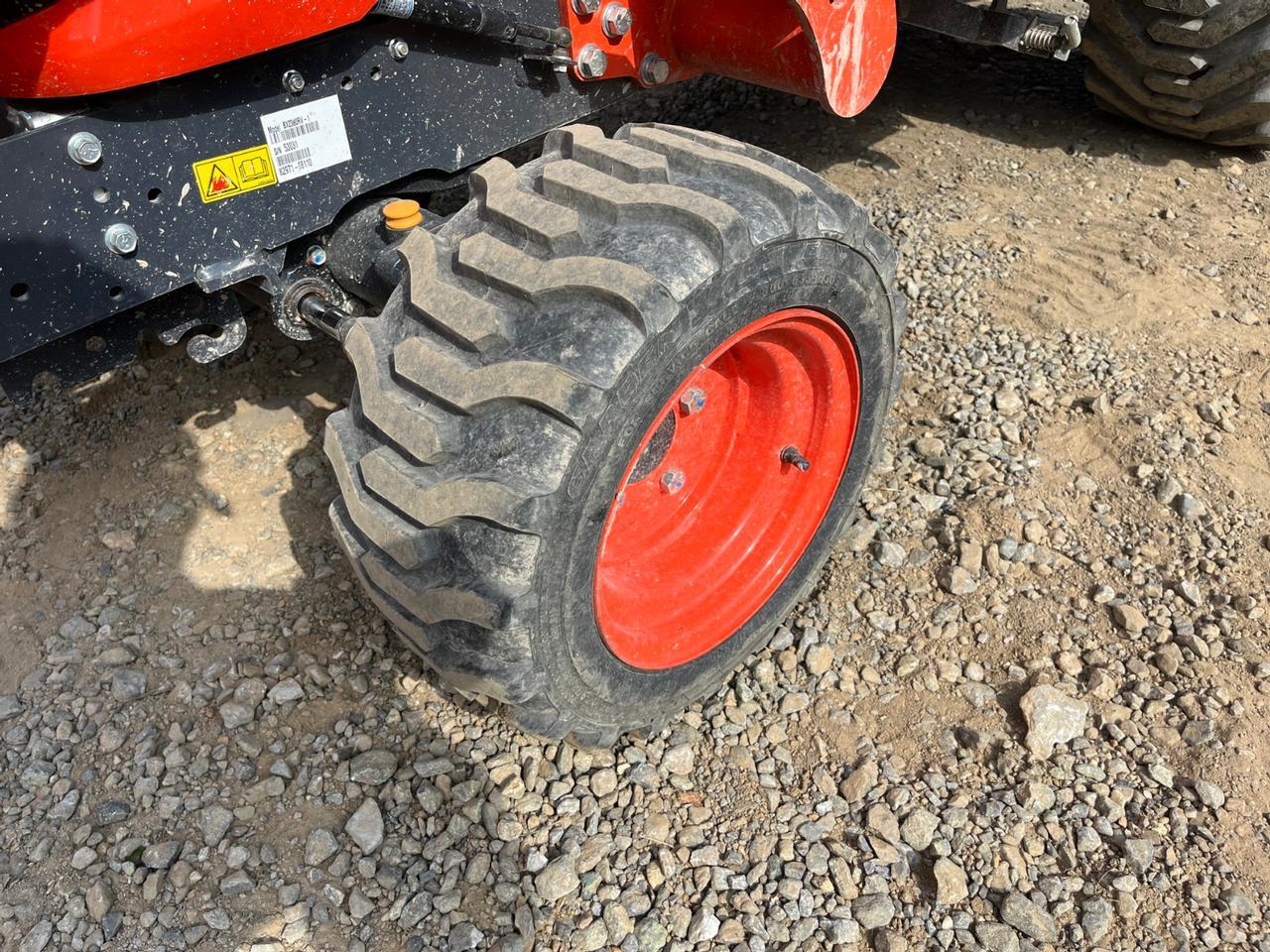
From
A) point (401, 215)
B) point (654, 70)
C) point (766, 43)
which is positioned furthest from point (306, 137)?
point (766, 43)

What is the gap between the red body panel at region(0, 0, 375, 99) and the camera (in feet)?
5.10

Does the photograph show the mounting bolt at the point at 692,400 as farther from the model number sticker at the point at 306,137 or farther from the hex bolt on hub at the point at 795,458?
the model number sticker at the point at 306,137

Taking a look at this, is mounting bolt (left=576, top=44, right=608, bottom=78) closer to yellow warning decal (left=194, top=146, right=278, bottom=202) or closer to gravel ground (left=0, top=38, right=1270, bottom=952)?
yellow warning decal (left=194, top=146, right=278, bottom=202)

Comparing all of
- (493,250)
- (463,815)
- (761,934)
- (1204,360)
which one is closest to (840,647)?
(761,934)

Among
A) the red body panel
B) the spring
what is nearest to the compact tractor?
the red body panel

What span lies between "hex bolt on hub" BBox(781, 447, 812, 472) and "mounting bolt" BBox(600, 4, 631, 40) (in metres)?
1.07

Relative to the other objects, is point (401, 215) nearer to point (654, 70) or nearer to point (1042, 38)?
point (654, 70)

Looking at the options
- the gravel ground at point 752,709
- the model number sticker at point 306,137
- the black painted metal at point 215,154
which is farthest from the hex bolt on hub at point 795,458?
the model number sticker at point 306,137

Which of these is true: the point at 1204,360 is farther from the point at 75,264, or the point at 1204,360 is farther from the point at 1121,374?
the point at 75,264

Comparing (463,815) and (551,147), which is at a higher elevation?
(551,147)

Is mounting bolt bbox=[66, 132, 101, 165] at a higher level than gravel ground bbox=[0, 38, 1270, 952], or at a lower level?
higher

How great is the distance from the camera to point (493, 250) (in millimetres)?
1751

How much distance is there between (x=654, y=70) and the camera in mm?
2461

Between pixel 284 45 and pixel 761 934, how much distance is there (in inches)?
77.3
